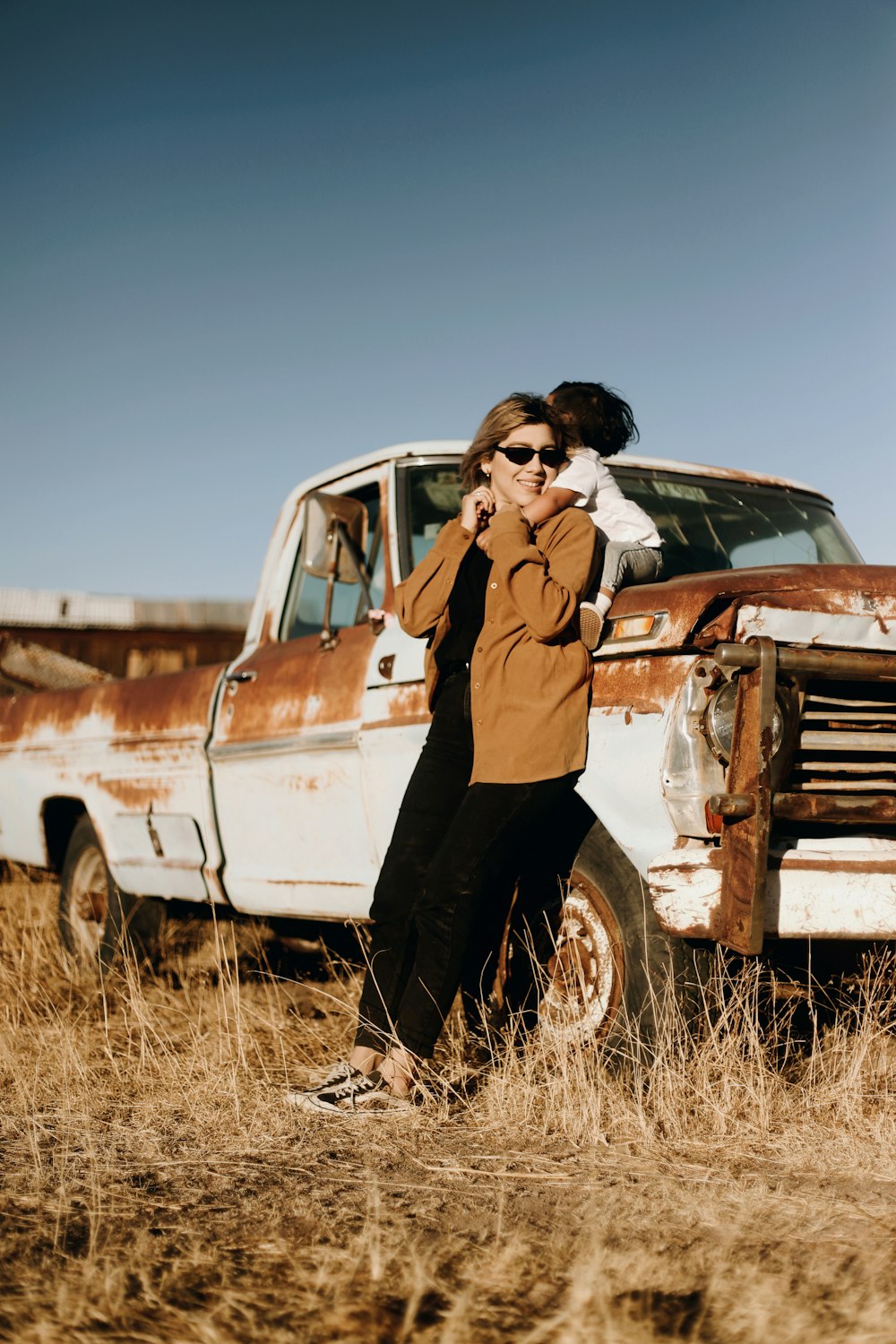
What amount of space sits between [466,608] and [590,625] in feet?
1.17

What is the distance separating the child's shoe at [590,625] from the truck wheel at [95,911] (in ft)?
9.45

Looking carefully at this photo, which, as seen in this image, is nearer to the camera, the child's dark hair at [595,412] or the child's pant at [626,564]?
the child's pant at [626,564]

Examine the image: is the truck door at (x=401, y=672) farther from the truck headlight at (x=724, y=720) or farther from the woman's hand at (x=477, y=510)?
A: the truck headlight at (x=724, y=720)

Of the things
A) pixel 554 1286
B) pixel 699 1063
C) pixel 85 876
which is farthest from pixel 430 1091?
pixel 85 876

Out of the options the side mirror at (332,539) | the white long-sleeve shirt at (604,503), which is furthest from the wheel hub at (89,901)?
the white long-sleeve shirt at (604,503)

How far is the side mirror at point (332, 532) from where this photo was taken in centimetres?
419

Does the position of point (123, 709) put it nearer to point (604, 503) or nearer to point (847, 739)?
point (604, 503)

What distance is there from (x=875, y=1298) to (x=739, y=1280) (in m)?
0.20

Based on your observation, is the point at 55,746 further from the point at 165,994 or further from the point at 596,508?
the point at 596,508

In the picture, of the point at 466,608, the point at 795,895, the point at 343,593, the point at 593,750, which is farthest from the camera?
the point at 343,593

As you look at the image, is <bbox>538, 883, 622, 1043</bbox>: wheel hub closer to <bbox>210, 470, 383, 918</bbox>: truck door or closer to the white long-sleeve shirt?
<bbox>210, 470, 383, 918</bbox>: truck door

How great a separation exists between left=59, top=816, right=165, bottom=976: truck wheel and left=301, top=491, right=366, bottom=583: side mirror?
1943mm

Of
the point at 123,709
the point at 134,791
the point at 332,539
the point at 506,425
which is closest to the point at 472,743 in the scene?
the point at 506,425

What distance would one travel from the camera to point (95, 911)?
18.9 feet
